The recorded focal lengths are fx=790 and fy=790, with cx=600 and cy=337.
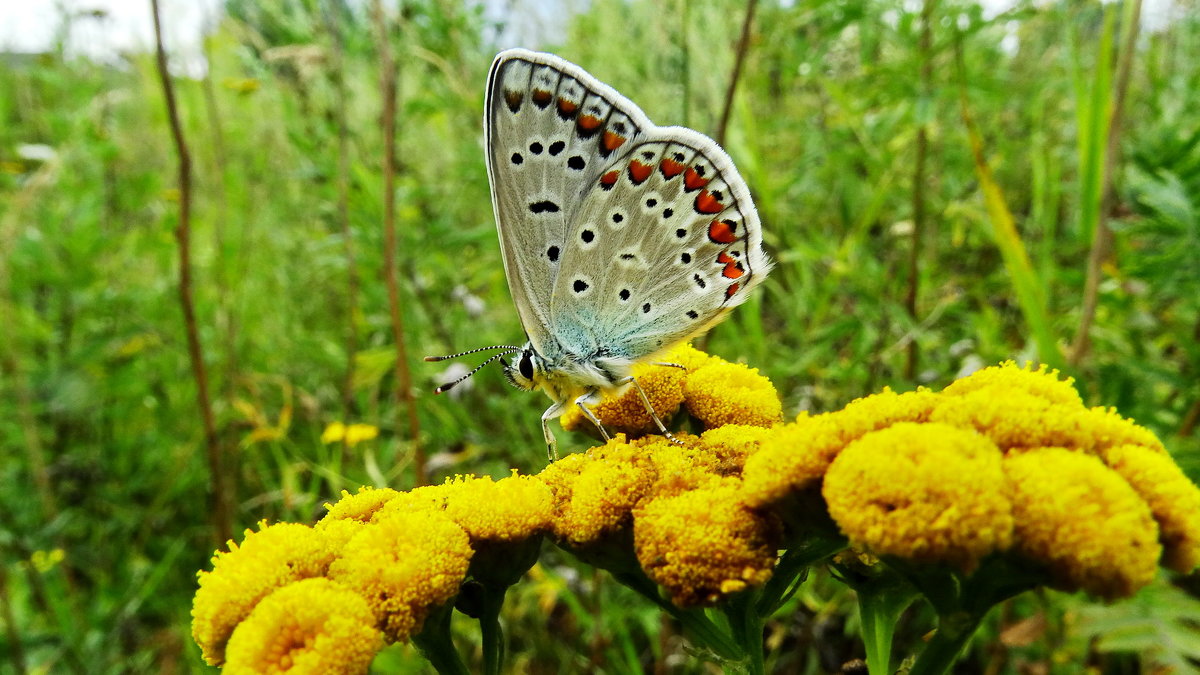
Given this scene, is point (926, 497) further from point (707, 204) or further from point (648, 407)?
point (707, 204)

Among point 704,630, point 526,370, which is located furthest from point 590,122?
point 704,630

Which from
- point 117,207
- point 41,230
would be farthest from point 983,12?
point 117,207

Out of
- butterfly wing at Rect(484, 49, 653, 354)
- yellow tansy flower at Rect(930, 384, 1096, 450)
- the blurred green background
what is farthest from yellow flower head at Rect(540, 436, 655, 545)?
the blurred green background

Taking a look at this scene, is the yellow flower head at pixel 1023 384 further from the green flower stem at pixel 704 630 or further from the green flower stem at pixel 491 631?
the green flower stem at pixel 491 631

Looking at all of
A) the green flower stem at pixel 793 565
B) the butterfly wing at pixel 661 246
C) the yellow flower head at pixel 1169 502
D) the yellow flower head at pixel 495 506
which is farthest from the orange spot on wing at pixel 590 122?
the yellow flower head at pixel 1169 502

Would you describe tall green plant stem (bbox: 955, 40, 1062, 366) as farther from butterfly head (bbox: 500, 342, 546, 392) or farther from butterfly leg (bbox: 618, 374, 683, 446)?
butterfly head (bbox: 500, 342, 546, 392)

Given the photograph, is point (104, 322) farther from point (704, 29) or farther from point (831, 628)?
point (831, 628)

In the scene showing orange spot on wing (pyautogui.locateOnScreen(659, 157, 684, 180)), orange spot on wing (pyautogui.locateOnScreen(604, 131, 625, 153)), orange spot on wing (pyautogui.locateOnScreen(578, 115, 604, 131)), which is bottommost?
orange spot on wing (pyautogui.locateOnScreen(659, 157, 684, 180))
